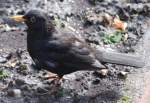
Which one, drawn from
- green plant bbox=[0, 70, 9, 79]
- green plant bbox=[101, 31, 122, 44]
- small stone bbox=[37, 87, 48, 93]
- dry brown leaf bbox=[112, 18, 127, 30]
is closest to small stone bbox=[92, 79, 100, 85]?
small stone bbox=[37, 87, 48, 93]

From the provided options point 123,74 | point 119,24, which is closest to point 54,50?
point 123,74

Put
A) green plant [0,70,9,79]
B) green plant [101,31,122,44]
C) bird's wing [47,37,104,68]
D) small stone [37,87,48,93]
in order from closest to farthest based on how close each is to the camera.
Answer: bird's wing [47,37,104,68], small stone [37,87,48,93], green plant [0,70,9,79], green plant [101,31,122,44]

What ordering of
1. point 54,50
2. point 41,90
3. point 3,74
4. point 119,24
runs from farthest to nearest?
point 119,24 → point 3,74 → point 41,90 → point 54,50

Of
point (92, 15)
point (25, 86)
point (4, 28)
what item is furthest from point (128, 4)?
point (25, 86)

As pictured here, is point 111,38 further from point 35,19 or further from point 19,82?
point 19,82

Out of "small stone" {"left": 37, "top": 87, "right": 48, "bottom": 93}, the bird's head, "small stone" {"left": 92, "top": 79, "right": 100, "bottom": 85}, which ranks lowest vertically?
"small stone" {"left": 37, "top": 87, "right": 48, "bottom": 93}

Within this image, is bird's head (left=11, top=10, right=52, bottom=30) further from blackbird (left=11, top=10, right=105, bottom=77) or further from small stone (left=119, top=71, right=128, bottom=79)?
small stone (left=119, top=71, right=128, bottom=79)

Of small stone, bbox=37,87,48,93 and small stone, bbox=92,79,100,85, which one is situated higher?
small stone, bbox=92,79,100,85
